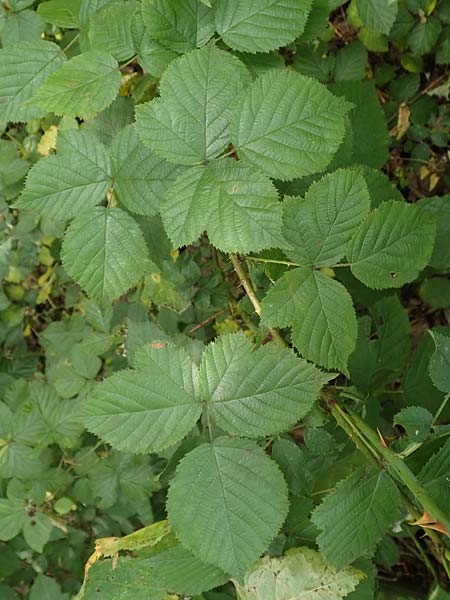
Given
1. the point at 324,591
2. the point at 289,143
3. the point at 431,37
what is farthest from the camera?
the point at 431,37

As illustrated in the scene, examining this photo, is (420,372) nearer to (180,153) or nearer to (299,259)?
(299,259)

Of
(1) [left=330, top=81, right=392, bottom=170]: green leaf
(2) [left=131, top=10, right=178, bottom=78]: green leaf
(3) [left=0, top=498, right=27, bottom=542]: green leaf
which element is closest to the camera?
(2) [left=131, top=10, right=178, bottom=78]: green leaf

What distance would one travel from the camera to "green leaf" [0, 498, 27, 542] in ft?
7.09

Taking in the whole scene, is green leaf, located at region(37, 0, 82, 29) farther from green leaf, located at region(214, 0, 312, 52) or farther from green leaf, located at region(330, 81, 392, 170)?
green leaf, located at region(330, 81, 392, 170)

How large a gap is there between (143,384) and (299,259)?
48 cm

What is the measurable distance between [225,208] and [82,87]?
0.53 m

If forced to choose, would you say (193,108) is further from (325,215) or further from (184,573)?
(184,573)

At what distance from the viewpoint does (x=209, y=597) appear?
1.72 metres

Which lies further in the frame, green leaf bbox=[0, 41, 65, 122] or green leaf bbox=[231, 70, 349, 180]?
green leaf bbox=[0, 41, 65, 122]

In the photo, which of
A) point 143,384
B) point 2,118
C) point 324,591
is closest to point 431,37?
point 2,118

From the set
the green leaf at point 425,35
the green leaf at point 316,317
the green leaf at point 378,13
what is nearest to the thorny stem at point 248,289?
the green leaf at point 316,317

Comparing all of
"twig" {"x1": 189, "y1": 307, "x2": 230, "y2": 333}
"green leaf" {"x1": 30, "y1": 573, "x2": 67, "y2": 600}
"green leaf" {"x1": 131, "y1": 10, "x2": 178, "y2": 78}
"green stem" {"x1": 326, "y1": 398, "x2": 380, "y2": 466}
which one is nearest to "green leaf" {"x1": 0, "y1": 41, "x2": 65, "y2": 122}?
"green leaf" {"x1": 131, "y1": 10, "x2": 178, "y2": 78}

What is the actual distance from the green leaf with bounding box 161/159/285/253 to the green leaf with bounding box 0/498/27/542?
1.54 meters

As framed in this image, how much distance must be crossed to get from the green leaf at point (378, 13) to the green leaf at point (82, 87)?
1.03 m
